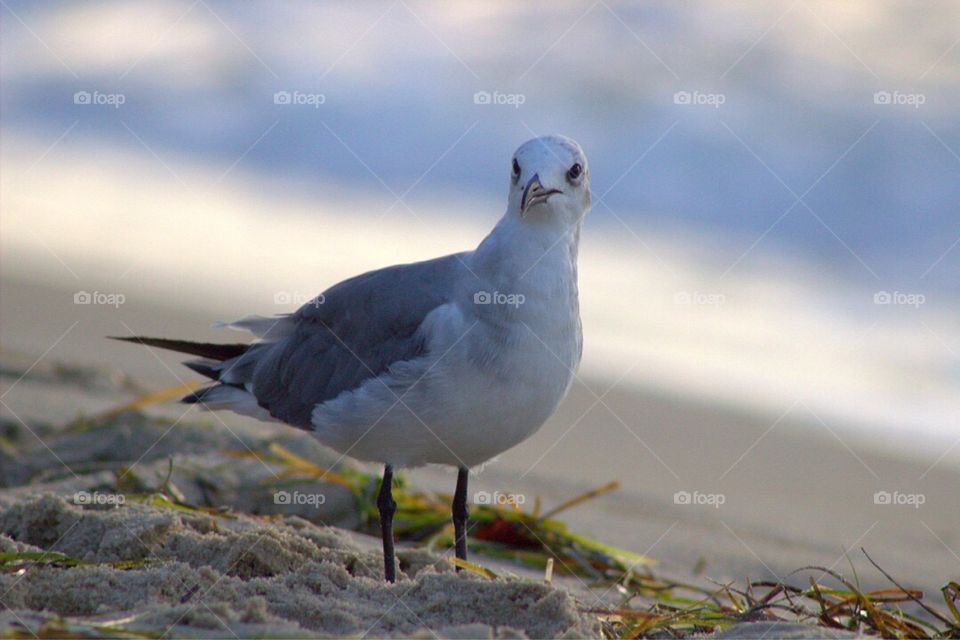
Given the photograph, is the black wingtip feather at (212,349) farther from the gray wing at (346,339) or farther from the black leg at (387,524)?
the black leg at (387,524)

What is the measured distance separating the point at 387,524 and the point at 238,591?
1.10 metres

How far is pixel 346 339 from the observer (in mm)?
4727

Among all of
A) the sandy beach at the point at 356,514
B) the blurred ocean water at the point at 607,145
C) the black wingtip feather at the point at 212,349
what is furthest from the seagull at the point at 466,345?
the blurred ocean water at the point at 607,145

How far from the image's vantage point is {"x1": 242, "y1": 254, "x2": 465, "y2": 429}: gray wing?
14.5ft

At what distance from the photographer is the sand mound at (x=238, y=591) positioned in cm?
293

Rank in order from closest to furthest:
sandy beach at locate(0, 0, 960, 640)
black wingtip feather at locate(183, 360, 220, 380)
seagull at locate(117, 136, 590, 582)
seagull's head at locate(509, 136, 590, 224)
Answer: sandy beach at locate(0, 0, 960, 640)
seagull at locate(117, 136, 590, 582)
seagull's head at locate(509, 136, 590, 224)
black wingtip feather at locate(183, 360, 220, 380)

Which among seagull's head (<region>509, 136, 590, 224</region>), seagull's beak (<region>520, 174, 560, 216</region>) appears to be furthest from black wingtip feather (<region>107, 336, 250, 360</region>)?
seagull's beak (<region>520, 174, 560, 216</region>)

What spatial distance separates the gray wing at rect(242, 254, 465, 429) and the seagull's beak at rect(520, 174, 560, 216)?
1.22ft

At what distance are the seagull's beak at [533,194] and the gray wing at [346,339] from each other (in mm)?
372

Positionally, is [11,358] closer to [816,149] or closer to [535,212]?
[535,212]

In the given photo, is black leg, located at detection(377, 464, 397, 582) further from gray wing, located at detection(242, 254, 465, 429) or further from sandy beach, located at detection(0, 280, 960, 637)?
gray wing, located at detection(242, 254, 465, 429)

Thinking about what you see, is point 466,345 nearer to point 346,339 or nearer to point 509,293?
point 509,293

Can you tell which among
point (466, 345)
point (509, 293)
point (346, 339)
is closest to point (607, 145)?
point (346, 339)

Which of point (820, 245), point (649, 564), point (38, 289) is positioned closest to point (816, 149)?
point (820, 245)
